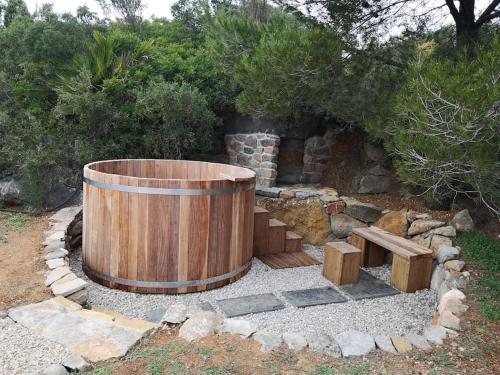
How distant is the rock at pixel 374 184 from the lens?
5.97 m

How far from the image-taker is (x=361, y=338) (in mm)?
2787

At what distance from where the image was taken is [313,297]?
12.9ft

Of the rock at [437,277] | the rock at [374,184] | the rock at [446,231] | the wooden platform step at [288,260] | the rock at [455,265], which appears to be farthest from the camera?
the rock at [374,184]

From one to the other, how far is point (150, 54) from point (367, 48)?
3532 millimetres

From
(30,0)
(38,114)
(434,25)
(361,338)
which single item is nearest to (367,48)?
(434,25)

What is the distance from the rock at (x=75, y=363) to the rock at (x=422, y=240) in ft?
11.9

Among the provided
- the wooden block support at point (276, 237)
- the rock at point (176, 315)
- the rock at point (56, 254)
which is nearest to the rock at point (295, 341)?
the rock at point (176, 315)

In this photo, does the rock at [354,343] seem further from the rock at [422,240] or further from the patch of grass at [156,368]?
the rock at [422,240]

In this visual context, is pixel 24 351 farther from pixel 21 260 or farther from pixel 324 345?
pixel 324 345

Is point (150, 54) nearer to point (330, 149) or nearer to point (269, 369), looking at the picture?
point (330, 149)

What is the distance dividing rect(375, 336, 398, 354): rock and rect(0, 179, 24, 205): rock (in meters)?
4.57

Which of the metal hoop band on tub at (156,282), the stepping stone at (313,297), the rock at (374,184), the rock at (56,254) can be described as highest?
the rock at (374,184)

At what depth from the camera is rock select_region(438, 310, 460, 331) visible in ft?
9.75

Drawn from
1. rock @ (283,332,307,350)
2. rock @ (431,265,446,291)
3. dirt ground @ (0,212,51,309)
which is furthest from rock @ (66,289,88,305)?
rock @ (431,265,446,291)
